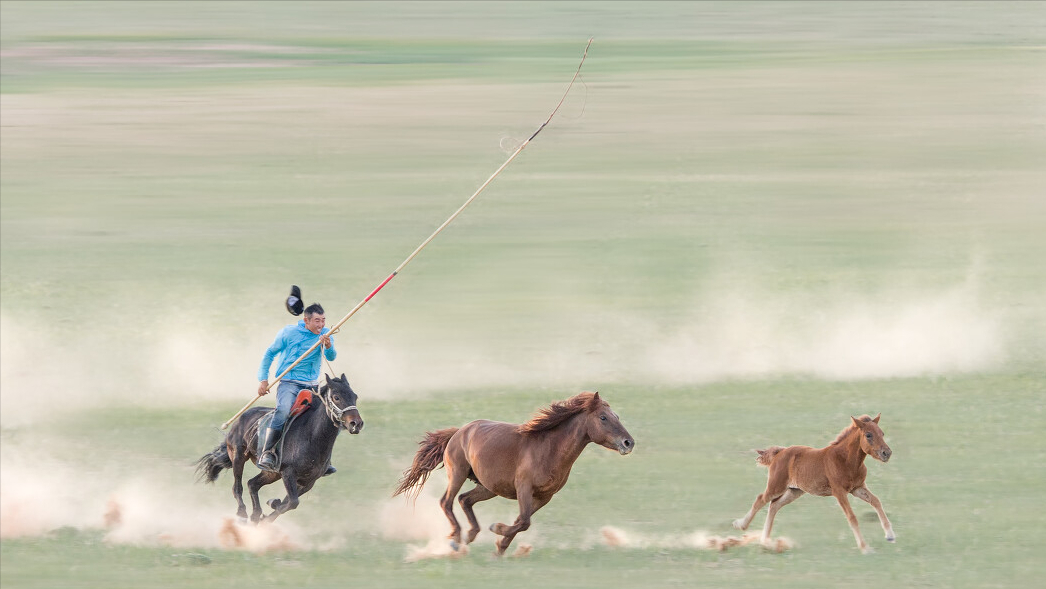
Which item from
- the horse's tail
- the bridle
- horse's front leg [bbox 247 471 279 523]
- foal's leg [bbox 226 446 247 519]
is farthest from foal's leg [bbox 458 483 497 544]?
the horse's tail

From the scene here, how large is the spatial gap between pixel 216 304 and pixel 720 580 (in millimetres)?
Result: 14322

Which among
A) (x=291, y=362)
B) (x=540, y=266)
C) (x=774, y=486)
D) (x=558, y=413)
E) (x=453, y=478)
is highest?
Answer: (x=540, y=266)

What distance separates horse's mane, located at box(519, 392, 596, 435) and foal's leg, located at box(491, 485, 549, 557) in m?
0.42

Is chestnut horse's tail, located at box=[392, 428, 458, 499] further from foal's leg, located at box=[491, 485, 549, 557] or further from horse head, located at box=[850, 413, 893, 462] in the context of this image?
horse head, located at box=[850, 413, 893, 462]

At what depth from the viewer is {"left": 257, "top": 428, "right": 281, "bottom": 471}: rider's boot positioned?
12930 millimetres

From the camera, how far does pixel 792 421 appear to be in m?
17.5

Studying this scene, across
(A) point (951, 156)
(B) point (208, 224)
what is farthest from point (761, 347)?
(A) point (951, 156)

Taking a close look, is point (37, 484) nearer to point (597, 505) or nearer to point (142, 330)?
point (597, 505)

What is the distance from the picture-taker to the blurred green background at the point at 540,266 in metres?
13.4

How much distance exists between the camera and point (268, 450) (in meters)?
12.9

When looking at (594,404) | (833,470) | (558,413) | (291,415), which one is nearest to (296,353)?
(291,415)

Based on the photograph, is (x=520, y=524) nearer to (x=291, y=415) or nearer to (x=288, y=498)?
(x=288, y=498)

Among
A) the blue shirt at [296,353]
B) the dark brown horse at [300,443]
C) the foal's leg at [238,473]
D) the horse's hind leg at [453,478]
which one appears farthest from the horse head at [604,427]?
the foal's leg at [238,473]

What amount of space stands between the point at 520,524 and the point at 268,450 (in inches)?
89.8
